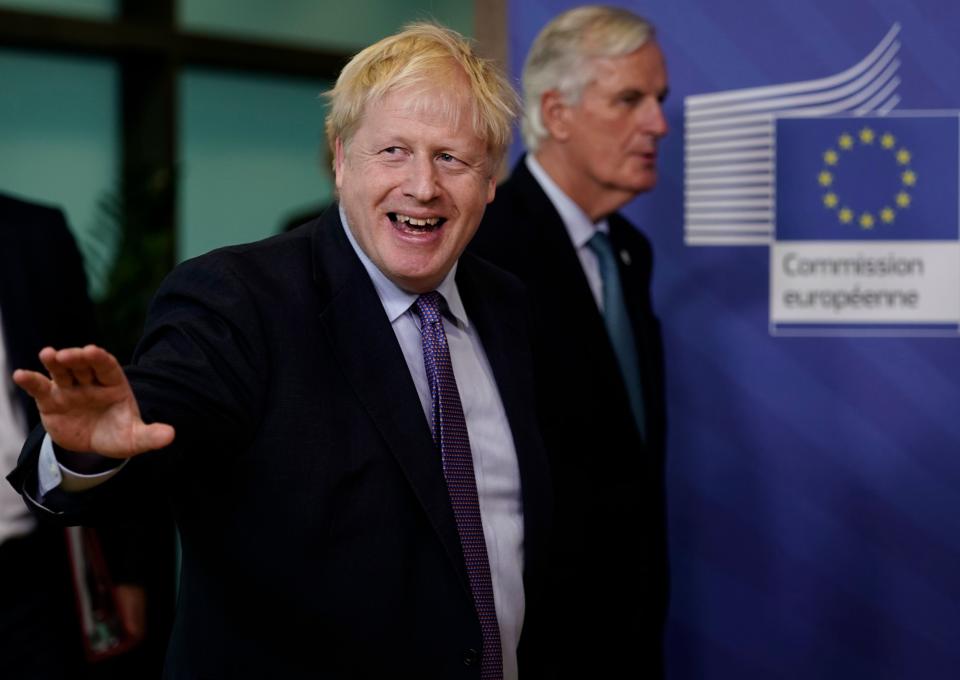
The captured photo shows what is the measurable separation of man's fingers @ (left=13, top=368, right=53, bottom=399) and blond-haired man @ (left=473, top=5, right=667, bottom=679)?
1.45 metres

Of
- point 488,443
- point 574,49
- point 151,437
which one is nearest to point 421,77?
point 488,443

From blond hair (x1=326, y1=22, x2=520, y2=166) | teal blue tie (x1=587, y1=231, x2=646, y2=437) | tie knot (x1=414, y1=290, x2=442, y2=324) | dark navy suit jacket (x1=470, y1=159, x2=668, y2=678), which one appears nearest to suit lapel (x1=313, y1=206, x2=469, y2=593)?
tie knot (x1=414, y1=290, x2=442, y2=324)

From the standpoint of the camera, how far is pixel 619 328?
294 cm

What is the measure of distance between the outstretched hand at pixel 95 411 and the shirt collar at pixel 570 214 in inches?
65.9

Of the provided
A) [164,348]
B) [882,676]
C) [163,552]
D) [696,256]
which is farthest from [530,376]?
[163,552]

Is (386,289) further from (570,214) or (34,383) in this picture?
(570,214)

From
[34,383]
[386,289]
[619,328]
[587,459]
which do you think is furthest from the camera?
[619,328]

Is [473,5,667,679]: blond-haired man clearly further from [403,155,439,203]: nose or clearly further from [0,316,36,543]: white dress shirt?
[0,316,36,543]: white dress shirt

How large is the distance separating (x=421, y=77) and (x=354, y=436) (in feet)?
1.66

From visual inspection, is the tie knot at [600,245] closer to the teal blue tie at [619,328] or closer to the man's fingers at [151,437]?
the teal blue tie at [619,328]

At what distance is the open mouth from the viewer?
72.7 inches

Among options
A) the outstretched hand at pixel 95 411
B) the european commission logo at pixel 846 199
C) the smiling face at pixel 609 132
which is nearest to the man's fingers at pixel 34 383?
the outstretched hand at pixel 95 411

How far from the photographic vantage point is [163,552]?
164 inches

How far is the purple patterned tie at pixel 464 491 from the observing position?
5.89 ft
